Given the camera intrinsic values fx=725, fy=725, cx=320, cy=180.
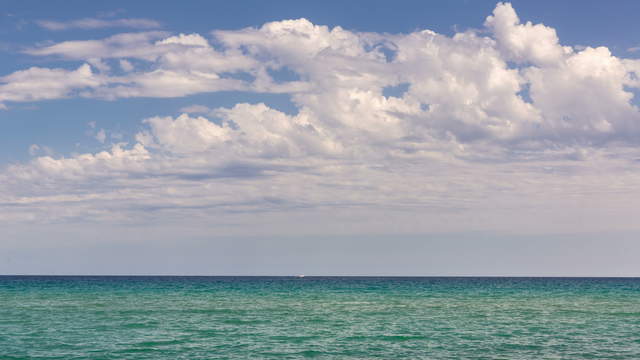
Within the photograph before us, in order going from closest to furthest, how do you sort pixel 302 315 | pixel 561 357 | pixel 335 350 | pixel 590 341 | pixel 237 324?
pixel 561 357
pixel 335 350
pixel 590 341
pixel 237 324
pixel 302 315

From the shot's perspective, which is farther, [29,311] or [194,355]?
[29,311]

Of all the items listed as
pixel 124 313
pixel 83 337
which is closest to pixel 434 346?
pixel 83 337

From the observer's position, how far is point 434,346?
1740 inches

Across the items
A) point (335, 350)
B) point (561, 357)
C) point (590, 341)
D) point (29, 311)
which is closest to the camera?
point (561, 357)

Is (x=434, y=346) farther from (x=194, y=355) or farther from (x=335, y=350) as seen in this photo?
(x=194, y=355)

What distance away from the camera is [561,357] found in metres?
39.9

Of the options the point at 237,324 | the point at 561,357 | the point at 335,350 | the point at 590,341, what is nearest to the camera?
the point at 561,357

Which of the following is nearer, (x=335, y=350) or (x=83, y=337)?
(x=335, y=350)

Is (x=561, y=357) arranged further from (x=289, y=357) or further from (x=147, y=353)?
(x=147, y=353)

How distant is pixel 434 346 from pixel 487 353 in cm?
388

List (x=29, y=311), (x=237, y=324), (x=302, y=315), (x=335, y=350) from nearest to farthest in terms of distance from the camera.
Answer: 1. (x=335, y=350)
2. (x=237, y=324)
3. (x=302, y=315)
4. (x=29, y=311)

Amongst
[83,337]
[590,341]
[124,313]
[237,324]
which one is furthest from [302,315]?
[590,341]

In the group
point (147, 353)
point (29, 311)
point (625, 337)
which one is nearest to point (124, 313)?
point (29, 311)

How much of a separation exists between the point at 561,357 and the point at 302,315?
30.5 metres
